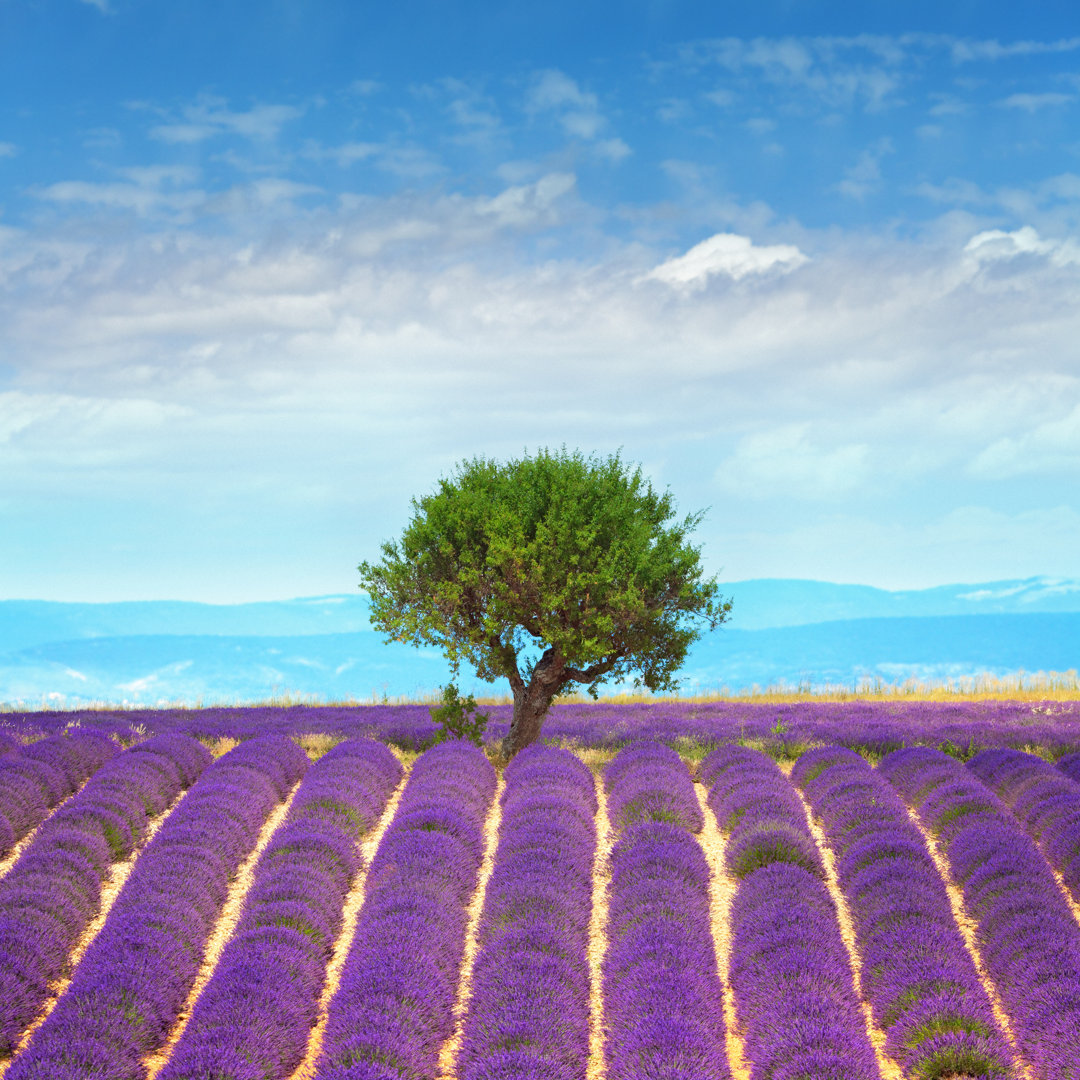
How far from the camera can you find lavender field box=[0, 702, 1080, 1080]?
681cm

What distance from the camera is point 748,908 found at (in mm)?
9172

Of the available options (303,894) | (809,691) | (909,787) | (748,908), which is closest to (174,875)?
(303,894)

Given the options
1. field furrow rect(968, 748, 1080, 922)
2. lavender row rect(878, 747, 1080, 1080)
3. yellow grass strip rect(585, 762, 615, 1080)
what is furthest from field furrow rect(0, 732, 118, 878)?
field furrow rect(968, 748, 1080, 922)

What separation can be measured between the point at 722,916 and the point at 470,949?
2.53 metres

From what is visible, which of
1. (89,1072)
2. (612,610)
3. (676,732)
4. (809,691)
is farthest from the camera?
(809,691)

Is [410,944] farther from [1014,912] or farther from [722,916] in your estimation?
[1014,912]

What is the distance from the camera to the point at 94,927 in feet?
32.7

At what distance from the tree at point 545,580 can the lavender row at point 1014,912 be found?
14.8 ft

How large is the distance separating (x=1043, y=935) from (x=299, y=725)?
14.9 meters

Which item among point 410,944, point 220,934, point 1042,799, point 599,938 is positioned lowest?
point 599,938

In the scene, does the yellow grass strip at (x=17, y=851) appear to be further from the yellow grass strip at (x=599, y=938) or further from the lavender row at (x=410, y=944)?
the yellow grass strip at (x=599, y=938)

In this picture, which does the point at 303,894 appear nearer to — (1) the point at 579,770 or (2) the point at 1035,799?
(1) the point at 579,770

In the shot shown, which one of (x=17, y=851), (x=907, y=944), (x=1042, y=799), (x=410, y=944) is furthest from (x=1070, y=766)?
(x=17, y=851)

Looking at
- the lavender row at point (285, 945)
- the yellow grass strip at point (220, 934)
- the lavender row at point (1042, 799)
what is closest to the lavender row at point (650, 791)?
the lavender row at point (285, 945)
